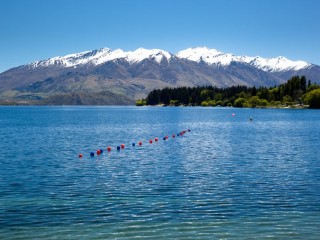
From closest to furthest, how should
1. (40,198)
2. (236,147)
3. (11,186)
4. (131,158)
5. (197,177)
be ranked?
(40,198) < (11,186) < (197,177) < (131,158) < (236,147)

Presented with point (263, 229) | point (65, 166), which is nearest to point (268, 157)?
point (65, 166)

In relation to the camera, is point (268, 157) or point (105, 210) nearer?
point (105, 210)

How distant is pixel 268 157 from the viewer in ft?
190

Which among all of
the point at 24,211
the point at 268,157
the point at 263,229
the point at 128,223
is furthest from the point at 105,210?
the point at 268,157

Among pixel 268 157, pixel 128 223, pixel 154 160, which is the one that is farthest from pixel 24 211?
pixel 268 157

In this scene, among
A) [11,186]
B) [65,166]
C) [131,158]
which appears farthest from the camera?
[131,158]

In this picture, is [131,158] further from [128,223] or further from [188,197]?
[128,223]

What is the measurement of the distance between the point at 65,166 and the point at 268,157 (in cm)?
2752

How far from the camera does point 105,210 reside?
29.5m

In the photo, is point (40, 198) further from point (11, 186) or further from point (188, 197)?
point (188, 197)

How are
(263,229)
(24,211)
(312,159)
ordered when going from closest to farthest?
(263,229)
(24,211)
(312,159)

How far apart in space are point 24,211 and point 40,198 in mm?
3864

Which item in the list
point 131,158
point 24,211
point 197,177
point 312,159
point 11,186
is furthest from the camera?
point 131,158

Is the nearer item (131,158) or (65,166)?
(65,166)
